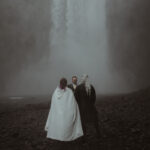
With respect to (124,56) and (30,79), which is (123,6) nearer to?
(124,56)

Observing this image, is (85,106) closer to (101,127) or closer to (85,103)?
(85,103)

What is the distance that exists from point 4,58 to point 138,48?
11.2 meters

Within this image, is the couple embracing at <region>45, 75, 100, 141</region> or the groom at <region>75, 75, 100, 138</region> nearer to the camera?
the couple embracing at <region>45, 75, 100, 141</region>

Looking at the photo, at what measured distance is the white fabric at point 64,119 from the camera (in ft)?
15.8

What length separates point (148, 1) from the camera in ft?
59.1

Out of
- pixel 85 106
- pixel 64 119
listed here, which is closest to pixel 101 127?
pixel 85 106

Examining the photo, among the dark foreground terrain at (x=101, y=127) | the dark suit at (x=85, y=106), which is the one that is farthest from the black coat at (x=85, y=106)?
the dark foreground terrain at (x=101, y=127)

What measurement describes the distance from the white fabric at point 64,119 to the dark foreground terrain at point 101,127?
2.32 feet

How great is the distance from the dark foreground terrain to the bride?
71cm

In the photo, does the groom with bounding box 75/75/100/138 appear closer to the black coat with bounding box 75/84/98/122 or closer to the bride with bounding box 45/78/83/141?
the black coat with bounding box 75/84/98/122

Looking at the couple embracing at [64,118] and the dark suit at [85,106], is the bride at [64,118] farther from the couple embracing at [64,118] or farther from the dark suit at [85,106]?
the dark suit at [85,106]

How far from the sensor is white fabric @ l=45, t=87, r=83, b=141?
15.8 feet

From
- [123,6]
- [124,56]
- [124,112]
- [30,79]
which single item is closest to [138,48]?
[124,56]

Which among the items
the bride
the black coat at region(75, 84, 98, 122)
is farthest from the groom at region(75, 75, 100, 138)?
the bride
